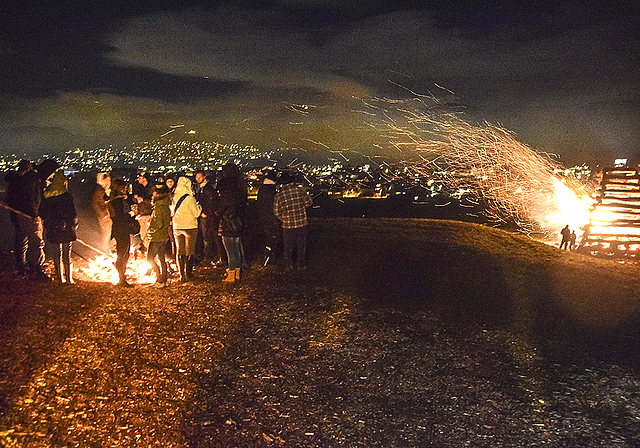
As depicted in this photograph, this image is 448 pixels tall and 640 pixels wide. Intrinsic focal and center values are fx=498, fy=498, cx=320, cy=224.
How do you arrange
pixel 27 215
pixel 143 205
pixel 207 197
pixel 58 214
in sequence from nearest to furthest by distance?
pixel 58 214 < pixel 27 215 < pixel 143 205 < pixel 207 197

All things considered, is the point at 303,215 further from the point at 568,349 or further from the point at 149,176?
the point at 568,349

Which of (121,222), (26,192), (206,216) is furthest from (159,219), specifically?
(26,192)

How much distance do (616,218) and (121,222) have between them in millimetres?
15210

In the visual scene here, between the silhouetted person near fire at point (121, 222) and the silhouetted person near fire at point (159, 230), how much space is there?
0.34 m

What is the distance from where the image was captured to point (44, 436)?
167 inches

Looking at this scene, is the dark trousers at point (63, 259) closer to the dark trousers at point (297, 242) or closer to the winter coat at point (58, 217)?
the winter coat at point (58, 217)

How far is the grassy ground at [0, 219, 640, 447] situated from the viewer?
4445 mm

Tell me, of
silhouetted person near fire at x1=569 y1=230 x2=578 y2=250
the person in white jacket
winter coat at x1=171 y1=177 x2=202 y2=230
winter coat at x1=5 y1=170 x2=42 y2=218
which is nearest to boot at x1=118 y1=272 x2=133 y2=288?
the person in white jacket

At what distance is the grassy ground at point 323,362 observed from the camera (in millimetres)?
4445

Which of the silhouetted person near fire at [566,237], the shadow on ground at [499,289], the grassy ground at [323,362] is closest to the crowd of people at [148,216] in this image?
the grassy ground at [323,362]

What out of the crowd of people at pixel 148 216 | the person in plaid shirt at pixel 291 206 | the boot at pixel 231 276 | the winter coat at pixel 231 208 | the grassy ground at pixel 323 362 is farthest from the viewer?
the person in plaid shirt at pixel 291 206

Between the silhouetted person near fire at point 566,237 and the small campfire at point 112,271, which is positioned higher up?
the silhouetted person near fire at point 566,237

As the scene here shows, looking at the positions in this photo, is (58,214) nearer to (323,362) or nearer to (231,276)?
(231,276)

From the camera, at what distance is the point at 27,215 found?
28.3 ft
